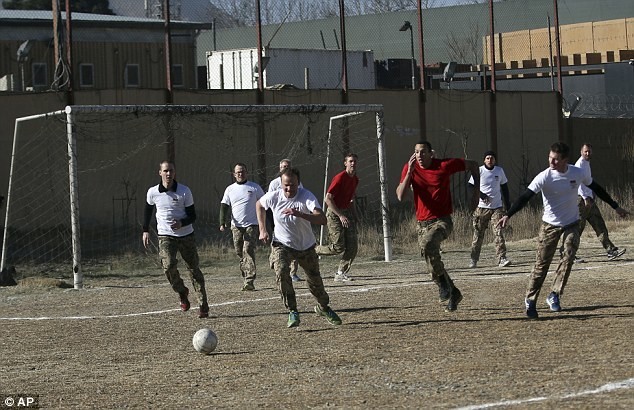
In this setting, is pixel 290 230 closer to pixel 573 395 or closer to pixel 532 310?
pixel 532 310

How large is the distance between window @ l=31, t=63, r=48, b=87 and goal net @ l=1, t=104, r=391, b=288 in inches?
335

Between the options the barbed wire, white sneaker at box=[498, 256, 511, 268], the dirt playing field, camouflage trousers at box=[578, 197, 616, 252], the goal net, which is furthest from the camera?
the barbed wire

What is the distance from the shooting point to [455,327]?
1235 cm

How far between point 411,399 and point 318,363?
1904 mm

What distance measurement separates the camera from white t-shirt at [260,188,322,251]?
12586 mm

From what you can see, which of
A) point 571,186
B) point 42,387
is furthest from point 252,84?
point 42,387

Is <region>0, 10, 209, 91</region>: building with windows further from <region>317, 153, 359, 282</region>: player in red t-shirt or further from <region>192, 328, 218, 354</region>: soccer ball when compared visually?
<region>192, 328, 218, 354</region>: soccer ball

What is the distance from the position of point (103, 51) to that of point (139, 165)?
Answer: 1075 cm

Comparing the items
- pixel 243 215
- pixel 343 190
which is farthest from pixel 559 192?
pixel 243 215

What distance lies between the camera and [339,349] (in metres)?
11.4

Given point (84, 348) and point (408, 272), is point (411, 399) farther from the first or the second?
point (408, 272)

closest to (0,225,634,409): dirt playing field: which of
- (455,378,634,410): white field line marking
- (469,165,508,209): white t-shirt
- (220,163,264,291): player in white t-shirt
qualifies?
(455,378,634,410): white field line marking

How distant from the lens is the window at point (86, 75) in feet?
110

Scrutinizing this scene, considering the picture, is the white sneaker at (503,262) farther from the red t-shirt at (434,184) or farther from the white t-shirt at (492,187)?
the red t-shirt at (434,184)
